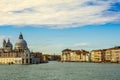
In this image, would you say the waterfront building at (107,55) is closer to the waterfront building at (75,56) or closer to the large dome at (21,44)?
the waterfront building at (75,56)

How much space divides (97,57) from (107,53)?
609cm

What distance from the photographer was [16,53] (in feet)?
298

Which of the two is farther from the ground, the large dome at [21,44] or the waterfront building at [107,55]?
the large dome at [21,44]

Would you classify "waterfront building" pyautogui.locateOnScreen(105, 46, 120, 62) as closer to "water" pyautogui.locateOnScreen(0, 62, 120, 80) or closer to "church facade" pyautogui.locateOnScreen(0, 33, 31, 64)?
"church facade" pyautogui.locateOnScreen(0, 33, 31, 64)

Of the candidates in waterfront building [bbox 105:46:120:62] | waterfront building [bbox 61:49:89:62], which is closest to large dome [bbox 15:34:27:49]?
waterfront building [bbox 105:46:120:62]

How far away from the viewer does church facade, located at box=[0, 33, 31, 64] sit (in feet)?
292

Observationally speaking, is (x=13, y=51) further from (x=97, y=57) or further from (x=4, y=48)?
(x=97, y=57)

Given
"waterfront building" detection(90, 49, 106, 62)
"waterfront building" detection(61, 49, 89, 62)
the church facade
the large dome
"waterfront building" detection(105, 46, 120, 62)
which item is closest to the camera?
the church facade

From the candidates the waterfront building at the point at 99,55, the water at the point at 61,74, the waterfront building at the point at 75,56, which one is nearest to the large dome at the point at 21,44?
the waterfront building at the point at 99,55

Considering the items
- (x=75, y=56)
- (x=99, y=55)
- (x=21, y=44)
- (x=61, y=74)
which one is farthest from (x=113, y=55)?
(x=61, y=74)

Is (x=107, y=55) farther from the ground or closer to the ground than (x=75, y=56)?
closer to the ground

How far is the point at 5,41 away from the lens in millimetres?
100625

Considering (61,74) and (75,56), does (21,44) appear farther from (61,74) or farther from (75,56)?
(61,74)

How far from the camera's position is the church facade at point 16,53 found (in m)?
89.0
